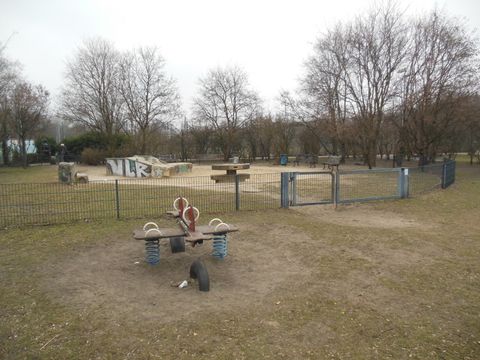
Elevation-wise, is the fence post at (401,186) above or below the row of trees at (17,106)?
below

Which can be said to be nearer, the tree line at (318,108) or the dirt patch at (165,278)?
the dirt patch at (165,278)

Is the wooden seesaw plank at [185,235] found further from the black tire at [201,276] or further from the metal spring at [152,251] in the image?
the black tire at [201,276]

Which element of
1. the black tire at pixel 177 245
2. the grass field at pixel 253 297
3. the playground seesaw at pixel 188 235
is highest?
the playground seesaw at pixel 188 235

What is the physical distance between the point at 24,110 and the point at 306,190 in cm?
2881

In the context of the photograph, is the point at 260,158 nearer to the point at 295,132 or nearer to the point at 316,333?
the point at 295,132

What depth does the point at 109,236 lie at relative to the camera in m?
7.62

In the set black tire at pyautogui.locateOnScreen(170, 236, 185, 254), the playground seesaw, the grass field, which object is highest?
the playground seesaw

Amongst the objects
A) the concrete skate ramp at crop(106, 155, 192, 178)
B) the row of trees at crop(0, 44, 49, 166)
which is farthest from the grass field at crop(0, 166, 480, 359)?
the row of trees at crop(0, 44, 49, 166)

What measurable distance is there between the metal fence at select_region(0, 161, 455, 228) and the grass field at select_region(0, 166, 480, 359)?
6.17 feet

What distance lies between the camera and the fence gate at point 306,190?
10883 mm

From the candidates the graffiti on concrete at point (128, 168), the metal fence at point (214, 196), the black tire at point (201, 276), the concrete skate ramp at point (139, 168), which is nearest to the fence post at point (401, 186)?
the metal fence at point (214, 196)

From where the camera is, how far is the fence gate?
1088cm

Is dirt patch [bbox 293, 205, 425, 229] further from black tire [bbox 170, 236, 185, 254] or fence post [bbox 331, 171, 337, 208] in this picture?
A: black tire [bbox 170, 236, 185, 254]

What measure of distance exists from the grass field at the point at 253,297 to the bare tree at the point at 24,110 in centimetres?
2890
